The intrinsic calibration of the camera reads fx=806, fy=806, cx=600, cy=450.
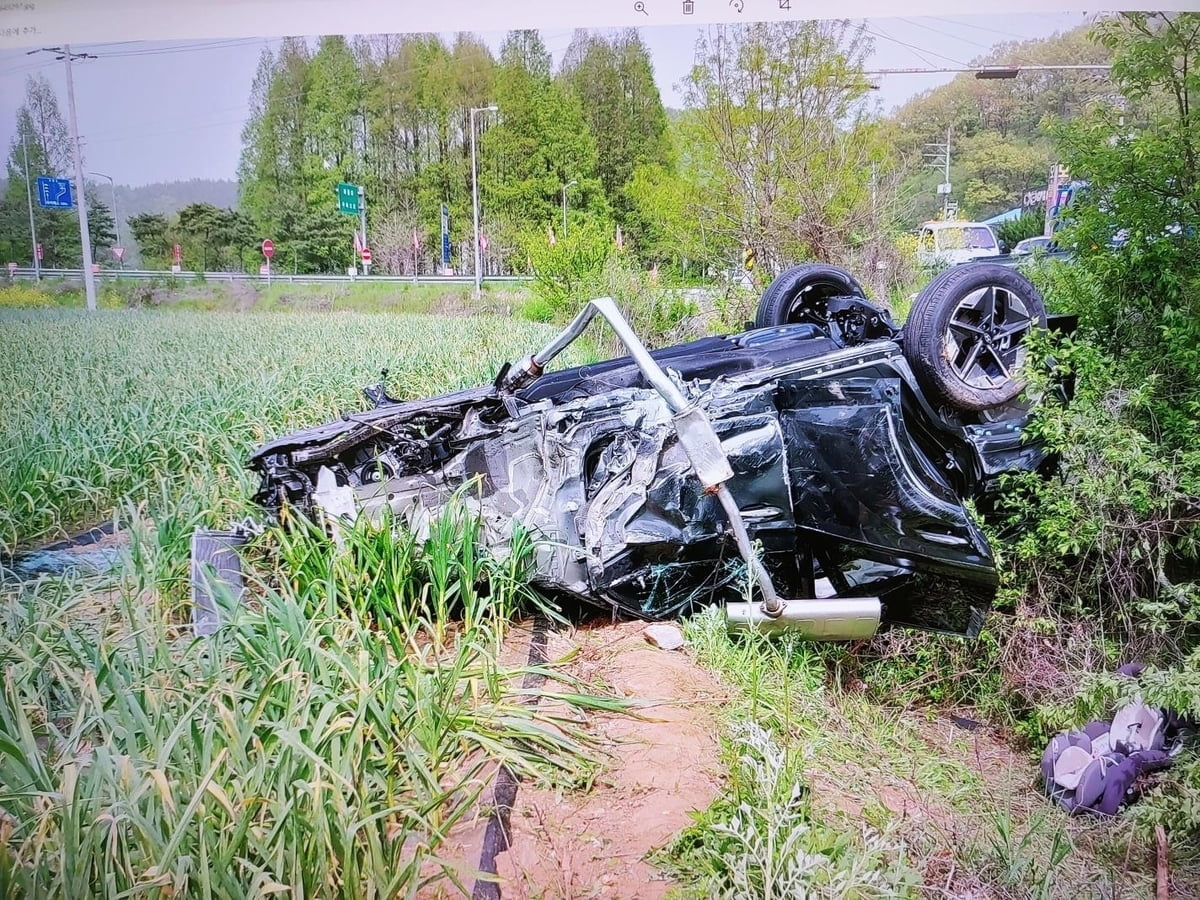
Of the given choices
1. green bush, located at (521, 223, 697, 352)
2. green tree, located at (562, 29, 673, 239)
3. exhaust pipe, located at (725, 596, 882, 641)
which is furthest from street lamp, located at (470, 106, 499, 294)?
exhaust pipe, located at (725, 596, 882, 641)

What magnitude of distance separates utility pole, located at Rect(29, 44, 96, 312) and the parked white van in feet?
7.51

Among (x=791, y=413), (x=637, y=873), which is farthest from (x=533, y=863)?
(x=791, y=413)

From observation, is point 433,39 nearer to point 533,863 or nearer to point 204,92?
point 204,92

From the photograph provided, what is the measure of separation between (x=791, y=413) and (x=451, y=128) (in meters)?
1.23

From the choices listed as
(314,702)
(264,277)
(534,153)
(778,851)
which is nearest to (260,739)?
(314,702)

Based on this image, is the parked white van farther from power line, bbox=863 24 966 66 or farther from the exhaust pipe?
the exhaust pipe

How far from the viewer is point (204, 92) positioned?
2.08 meters

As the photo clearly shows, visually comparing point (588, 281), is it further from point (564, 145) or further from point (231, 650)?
point (231, 650)

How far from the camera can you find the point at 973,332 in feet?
7.62

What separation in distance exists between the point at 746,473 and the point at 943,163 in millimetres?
1013

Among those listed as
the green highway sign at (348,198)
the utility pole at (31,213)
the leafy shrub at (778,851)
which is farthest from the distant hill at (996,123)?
the utility pole at (31,213)

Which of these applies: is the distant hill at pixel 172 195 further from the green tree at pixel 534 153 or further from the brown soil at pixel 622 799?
the brown soil at pixel 622 799

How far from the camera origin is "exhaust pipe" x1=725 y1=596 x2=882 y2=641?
2176mm

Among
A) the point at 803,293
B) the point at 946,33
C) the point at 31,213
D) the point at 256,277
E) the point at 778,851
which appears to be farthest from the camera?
the point at 803,293
